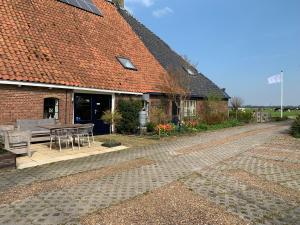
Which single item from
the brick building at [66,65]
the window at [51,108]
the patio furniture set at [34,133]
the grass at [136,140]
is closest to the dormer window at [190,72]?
the brick building at [66,65]

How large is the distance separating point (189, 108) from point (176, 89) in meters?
3.37

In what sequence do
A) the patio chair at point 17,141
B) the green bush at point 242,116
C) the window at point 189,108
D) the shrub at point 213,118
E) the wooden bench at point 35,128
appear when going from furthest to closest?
the green bush at point 242,116
the shrub at point 213,118
the window at point 189,108
the wooden bench at point 35,128
the patio chair at point 17,141

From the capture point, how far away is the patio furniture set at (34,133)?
9.19 metres

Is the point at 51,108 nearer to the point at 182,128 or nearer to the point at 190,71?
the point at 182,128

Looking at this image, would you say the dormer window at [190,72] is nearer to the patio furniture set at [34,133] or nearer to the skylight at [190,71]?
the skylight at [190,71]

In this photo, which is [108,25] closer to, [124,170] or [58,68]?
[58,68]

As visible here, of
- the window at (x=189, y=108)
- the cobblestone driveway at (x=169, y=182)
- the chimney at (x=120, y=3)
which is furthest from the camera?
the chimney at (x=120, y=3)

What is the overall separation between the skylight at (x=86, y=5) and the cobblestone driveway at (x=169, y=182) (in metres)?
11.6

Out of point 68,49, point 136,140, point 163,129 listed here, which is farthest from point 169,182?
point 68,49

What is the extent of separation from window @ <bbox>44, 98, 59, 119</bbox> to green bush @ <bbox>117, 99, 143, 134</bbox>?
12.2 ft

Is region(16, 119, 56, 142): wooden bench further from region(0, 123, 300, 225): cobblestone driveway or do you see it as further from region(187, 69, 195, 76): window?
region(187, 69, 195, 76): window

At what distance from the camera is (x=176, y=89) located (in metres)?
19.1

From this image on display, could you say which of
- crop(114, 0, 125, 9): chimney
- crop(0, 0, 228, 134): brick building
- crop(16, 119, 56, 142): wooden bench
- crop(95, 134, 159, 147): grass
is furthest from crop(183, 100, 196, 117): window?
crop(16, 119, 56, 142): wooden bench

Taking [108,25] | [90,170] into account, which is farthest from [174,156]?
[108,25]
